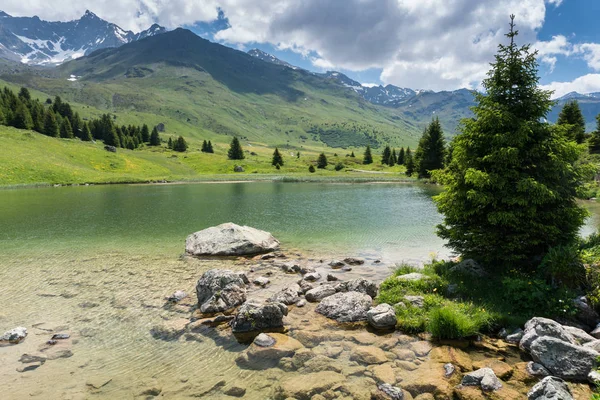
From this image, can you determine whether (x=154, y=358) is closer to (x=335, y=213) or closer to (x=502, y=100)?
(x=502, y=100)

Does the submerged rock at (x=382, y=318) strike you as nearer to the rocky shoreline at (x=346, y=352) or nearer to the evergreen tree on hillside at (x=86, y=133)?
the rocky shoreline at (x=346, y=352)

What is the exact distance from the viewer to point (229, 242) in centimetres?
2602

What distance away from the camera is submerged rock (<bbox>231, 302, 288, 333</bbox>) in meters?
13.2

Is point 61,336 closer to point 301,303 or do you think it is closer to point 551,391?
point 301,303

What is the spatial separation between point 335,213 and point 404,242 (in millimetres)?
16927

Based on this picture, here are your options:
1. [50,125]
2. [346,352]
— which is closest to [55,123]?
[50,125]

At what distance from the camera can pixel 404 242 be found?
28.0m

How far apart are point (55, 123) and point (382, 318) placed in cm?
16578

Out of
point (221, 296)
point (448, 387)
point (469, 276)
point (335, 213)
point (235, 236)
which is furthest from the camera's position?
point (335, 213)

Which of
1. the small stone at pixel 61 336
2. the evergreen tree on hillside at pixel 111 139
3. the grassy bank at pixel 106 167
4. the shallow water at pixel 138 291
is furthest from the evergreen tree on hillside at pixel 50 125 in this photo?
the small stone at pixel 61 336

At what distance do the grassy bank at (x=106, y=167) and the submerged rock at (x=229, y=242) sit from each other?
8384 centimetres

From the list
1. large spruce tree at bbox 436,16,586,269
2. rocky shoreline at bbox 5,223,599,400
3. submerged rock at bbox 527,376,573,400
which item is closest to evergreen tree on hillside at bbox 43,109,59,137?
rocky shoreline at bbox 5,223,599,400

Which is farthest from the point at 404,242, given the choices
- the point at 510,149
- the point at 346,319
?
the point at 346,319

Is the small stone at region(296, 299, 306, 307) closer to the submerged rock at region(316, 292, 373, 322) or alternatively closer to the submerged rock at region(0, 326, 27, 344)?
the submerged rock at region(316, 292, 373, 322)
